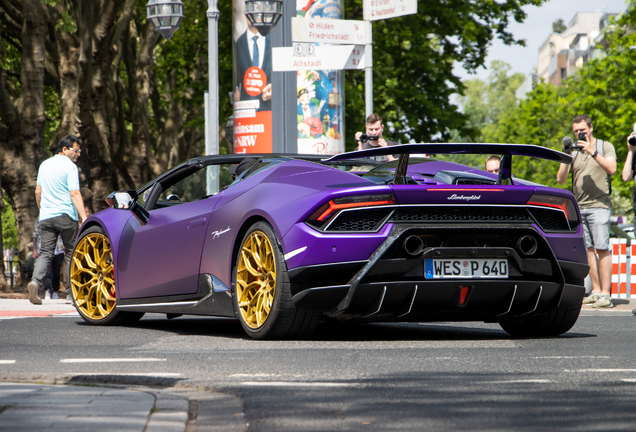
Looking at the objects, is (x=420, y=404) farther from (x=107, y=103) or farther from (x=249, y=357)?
(x=107, y=103)

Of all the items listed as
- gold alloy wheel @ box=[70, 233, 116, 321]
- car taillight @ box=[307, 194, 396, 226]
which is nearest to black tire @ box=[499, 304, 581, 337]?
car taillight @ box=[307, 194, 396, 226]

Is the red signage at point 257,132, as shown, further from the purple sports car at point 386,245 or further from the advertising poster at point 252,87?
the purple sports car at point 386,245

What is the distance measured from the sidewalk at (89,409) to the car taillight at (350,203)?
1.80 m

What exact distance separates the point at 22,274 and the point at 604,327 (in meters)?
14.7

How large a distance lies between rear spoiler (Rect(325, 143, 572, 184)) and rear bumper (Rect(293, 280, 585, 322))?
2.12 feet

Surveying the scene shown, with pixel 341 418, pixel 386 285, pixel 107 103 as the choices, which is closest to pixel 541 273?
pixel 386 285

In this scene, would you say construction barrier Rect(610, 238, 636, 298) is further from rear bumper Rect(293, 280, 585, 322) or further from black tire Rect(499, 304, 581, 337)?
rear bumper Rect(293, 280, 585, 322)

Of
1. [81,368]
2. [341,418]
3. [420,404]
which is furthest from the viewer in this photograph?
[81,368]

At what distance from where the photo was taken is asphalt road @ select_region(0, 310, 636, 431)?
3592 millimetres

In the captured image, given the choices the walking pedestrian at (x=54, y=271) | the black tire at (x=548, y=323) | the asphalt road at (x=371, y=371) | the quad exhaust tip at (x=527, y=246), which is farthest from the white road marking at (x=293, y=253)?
the walking pedestrian at (x=54, y=271)

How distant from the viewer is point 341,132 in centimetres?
1638

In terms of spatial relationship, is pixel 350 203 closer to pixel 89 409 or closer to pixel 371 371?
pixel 371 371

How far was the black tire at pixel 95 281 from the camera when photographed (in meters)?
→ 7.93

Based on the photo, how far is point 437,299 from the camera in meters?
5.88
